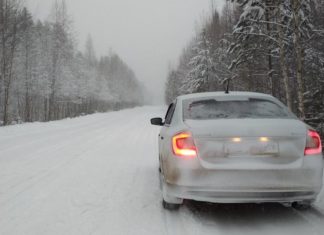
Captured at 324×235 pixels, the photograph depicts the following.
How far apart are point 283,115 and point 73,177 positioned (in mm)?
4496

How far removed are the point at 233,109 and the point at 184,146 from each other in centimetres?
106

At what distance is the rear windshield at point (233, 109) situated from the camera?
4727 mm

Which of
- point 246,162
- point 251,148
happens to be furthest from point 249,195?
point 251,148

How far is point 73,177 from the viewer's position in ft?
24.0

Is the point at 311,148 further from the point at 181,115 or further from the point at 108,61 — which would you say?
the point at 108,61

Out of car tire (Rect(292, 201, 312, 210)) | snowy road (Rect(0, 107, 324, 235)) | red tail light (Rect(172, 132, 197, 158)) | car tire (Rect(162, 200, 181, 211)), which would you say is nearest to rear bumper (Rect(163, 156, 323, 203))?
red tail light (Rect(172, 132, 197, 158))

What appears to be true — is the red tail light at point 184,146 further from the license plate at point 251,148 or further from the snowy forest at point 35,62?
the snowy forest at point 35,62

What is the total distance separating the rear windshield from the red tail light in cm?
53

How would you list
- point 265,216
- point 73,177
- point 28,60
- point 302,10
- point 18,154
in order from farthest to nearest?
point 28,60
point 302,10
point 18,154
point 73,177
point 265,216

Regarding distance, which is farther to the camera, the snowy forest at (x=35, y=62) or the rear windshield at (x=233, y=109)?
the snowy forest at (x=35, y=62)

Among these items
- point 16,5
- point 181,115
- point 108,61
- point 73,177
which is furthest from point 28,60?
point 108,61

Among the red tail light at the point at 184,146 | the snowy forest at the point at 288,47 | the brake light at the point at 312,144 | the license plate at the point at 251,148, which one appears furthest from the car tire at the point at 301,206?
the snowy forest at the point at 288,47

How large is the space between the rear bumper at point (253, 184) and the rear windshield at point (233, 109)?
0.86 metres

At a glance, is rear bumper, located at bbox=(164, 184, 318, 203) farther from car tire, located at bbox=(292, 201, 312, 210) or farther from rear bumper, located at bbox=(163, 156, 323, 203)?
car tire, located at bbox=(292, 201, 312, 210)
